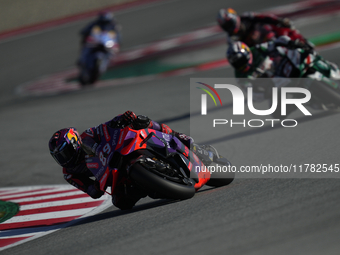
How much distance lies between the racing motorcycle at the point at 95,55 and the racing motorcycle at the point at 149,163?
9.62 metres

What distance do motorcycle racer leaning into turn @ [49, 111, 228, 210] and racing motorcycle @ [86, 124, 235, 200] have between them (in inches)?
4.2

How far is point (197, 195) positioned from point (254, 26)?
222 inches

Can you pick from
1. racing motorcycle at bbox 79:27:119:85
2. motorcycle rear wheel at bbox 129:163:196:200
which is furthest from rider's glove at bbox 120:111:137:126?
racing motorcycle at bbox 79:27:119:85

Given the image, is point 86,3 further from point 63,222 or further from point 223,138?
point 63,222

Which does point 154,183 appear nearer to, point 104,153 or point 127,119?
point 104,153

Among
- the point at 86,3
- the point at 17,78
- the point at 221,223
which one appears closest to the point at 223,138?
the point at 221,223

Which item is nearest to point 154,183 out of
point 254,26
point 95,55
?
point 254,26

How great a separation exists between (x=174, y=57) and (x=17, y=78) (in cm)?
623

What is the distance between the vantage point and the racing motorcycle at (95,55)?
14445 mm

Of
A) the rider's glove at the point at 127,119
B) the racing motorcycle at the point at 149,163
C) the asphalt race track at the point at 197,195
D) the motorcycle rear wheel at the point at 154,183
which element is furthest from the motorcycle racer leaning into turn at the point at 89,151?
the motorcycle rear wheel at the point at 154,183

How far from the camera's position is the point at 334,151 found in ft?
17.9

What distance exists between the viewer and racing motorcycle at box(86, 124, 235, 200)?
4535mm

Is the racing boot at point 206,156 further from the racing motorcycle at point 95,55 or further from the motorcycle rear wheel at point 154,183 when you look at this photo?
the racing motorcycle at point 95,55

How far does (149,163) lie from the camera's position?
466 cm
